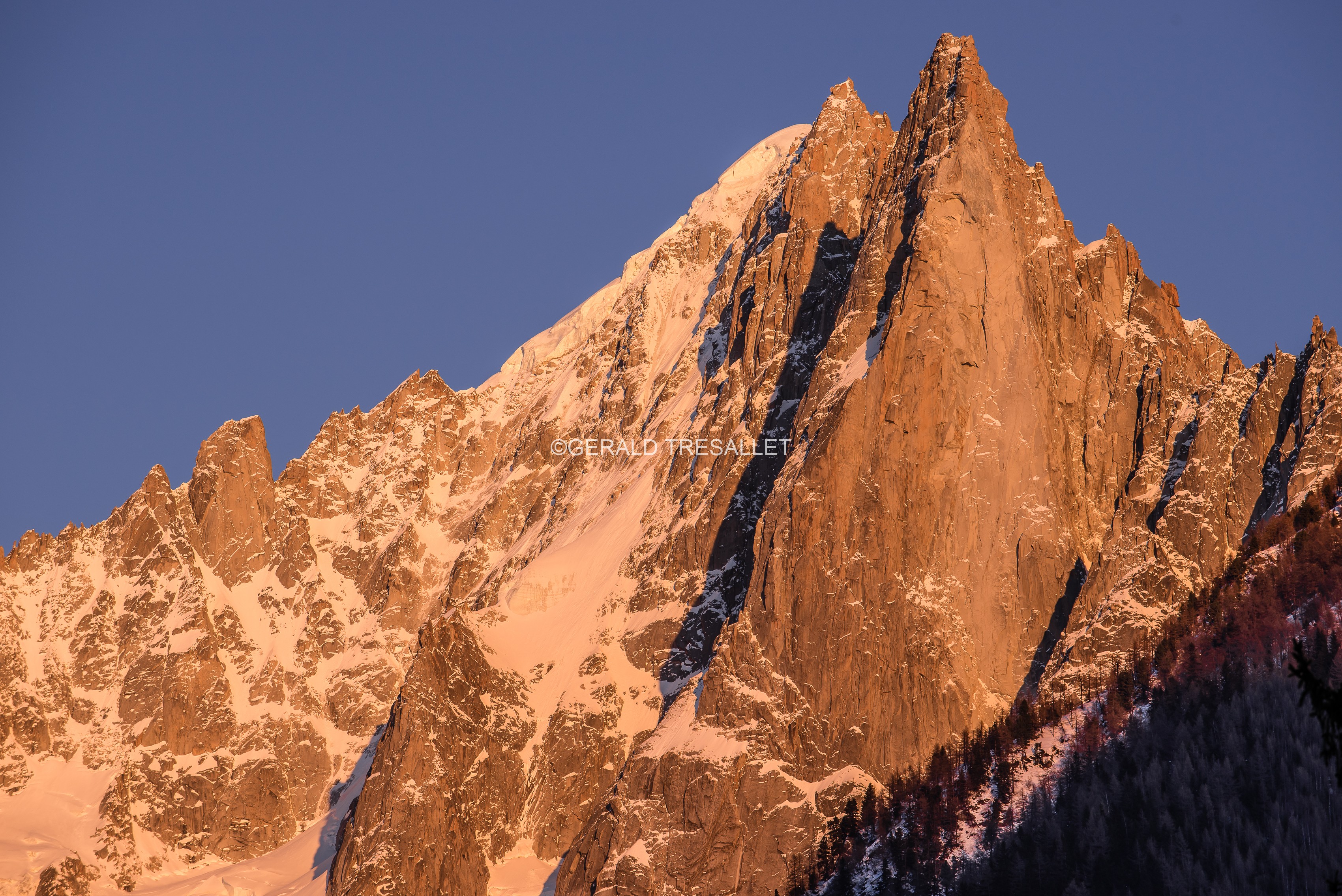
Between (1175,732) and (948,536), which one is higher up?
A: (948,536)

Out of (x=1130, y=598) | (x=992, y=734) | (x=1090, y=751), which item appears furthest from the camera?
(x=1130, y=598)

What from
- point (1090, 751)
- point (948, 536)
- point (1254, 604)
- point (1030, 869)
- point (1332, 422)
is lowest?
point (1030, 869)

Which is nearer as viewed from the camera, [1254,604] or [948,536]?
[1254,604]

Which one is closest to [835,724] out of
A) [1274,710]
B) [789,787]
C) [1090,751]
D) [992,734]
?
[789,787]

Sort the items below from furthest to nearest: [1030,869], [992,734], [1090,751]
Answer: [992,734] < [1090,751] < [1030,869]

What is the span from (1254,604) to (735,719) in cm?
5310

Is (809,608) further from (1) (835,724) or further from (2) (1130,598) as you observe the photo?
(2) (1130,598)

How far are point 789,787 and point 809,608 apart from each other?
18366 mm

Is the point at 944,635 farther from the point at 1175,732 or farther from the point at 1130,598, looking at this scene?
the point at 1175,732

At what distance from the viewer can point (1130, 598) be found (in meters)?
190

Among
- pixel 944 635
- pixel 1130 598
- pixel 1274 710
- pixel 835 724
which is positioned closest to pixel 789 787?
pixel 835 724

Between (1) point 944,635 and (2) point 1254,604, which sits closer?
(2) point 1254,604

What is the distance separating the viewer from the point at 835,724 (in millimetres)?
192125

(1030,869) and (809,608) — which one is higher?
(809,608)
